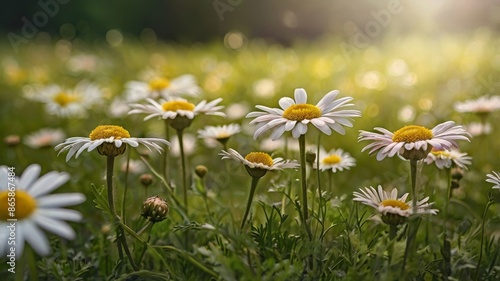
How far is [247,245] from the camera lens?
1.12 meters

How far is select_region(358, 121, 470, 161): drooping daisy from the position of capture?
3.76 ft

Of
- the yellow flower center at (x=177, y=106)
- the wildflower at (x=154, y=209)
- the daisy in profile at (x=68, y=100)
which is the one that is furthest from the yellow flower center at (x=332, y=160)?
the daisy in profile at (x=68, y=100)

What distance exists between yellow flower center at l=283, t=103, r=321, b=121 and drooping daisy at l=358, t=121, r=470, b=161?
0.11m

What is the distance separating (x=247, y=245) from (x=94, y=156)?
1.02m

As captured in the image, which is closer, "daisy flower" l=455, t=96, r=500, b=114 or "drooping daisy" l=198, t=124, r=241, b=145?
"drooping daisy" l=198, t=124, r=241, b=145

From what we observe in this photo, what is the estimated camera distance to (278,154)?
1.77 metres

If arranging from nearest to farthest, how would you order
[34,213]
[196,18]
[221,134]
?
[34,213] → [221,134] → [196,18]

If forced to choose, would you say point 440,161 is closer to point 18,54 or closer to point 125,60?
point 125,60

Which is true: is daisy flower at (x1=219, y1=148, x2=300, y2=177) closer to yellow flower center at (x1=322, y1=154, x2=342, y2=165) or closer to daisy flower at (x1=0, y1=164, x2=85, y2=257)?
yellow flower center at (x1=322, y1=154, x2=342, y2=165)

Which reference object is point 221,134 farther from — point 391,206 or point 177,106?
point 391,206

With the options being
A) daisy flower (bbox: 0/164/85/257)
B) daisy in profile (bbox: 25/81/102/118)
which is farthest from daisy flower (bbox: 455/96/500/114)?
daisy in profile (bbox: 25/81/102/118)

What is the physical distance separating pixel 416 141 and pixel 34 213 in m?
0.71

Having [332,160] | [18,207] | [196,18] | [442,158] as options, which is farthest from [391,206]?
[196,18]

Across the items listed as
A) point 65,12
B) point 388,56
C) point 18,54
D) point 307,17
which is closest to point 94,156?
point 388,56
